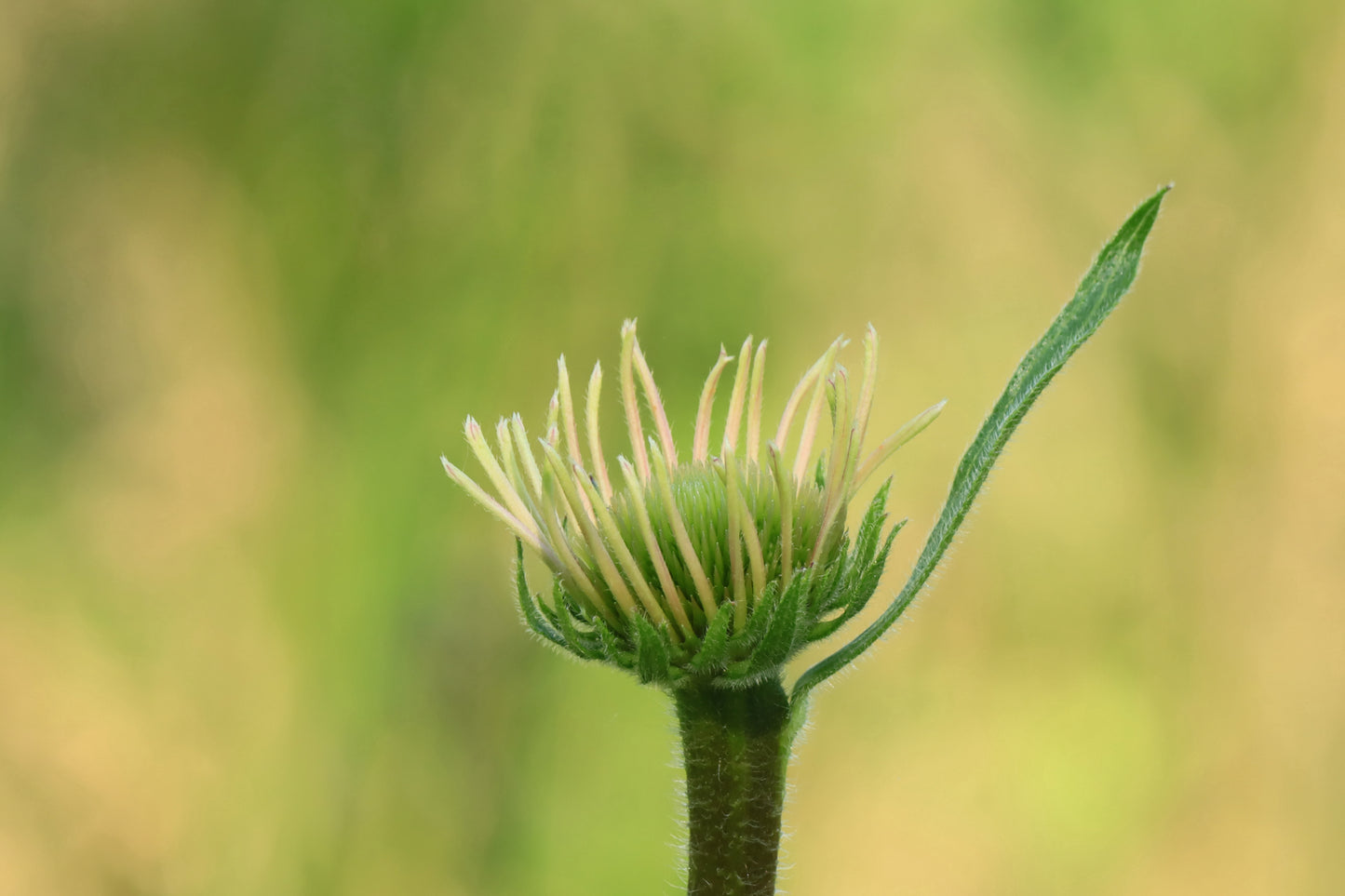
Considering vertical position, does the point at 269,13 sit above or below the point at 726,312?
above

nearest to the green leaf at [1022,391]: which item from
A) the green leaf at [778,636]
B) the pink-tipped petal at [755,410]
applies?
the green leaf at [778,636]

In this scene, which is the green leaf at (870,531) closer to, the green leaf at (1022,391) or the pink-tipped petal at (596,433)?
the green leaf at (1022,391)

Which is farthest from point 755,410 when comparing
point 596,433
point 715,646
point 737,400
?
point 715,646

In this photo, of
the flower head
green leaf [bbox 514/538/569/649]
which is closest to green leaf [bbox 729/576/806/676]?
the flower head

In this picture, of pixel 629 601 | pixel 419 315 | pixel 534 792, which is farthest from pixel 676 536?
pixel 419 315

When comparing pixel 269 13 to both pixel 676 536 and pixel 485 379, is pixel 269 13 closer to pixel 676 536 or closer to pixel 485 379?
pixel 485 379
